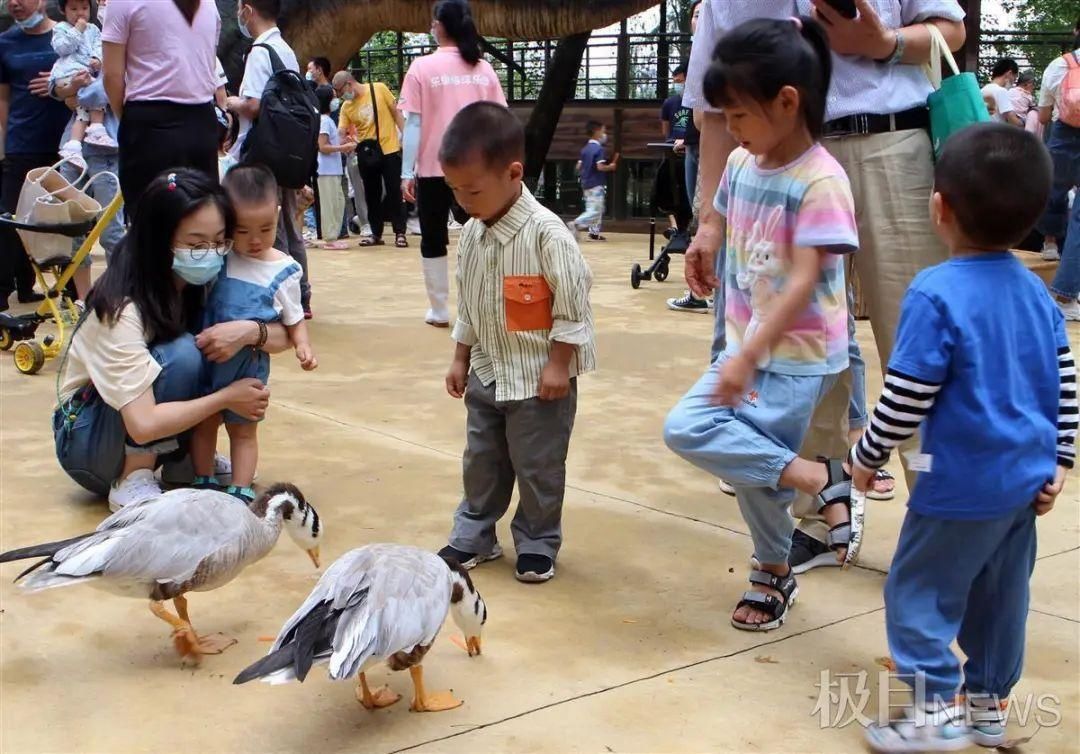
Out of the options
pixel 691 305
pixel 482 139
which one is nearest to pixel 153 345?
pixel 482 139

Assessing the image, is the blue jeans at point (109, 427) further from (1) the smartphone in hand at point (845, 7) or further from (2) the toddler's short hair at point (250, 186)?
(1) the smartphone in hand at point (845, 7)

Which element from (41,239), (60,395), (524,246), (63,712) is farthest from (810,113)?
(41,239)

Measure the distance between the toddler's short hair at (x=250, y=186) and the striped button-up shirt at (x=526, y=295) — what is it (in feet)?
2.84

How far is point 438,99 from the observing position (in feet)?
23.5

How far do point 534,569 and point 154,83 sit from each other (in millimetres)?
3216

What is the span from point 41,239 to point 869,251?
4391 mm

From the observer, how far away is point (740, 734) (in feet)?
8.46

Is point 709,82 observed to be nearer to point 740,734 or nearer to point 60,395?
point 740,734

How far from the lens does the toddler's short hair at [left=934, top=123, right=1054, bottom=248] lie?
233 cm

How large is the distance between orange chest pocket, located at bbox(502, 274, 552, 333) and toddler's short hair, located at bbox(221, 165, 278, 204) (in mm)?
1029

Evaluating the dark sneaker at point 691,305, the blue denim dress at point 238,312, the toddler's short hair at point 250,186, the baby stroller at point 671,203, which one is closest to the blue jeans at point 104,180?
the dark sneaker at point 691,305

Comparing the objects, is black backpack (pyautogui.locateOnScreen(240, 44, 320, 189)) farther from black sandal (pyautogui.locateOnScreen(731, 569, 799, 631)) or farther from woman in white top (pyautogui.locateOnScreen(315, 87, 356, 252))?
woman in white top (pyautogui.locateOnScreen(315, 87, 356, 252))

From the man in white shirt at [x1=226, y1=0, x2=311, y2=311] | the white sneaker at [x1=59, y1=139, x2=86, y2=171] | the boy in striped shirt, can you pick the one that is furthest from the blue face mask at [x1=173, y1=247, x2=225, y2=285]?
the white sneaker at [x1=59, y1=139, x2=86, y2=171]

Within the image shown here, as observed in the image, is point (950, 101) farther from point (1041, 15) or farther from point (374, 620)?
point (1041, 15)
